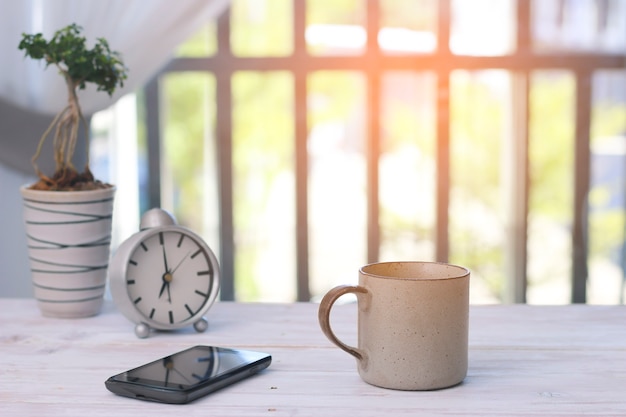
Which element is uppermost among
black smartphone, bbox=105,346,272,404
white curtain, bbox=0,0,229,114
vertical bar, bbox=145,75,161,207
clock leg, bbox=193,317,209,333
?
white curtain, bbox=0,0,229,114

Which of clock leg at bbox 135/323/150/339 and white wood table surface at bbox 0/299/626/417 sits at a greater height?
clock leg at bbox 135/323/150/339

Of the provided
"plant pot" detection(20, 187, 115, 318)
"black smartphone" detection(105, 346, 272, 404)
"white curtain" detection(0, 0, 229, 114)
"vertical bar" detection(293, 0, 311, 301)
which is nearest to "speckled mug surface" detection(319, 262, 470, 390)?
"black smartphone" detection(105, 346, 272, 404)

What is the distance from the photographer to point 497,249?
2486 mm

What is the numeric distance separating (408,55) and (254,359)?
5.57ft

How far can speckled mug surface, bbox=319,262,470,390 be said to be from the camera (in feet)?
2.56

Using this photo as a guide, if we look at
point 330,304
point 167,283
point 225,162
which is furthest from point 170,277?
point 225,162

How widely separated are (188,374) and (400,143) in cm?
172

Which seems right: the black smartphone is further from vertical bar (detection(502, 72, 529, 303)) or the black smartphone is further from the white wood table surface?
vertical bar (detection(502, 72, 529, 303))

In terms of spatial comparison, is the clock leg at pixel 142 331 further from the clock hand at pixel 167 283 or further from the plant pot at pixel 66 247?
the plant pot at pixel 66 247

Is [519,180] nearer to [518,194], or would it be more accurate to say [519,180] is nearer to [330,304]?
[518,194]

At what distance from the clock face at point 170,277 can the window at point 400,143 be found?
1382mm

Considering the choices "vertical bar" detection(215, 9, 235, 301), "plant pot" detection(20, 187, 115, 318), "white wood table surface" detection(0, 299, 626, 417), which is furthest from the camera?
"vertical bar" detection(215, 9, 235, 301)

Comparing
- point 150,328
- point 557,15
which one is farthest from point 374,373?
point 557,15

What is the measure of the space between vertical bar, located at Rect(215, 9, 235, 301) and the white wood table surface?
1266mm
